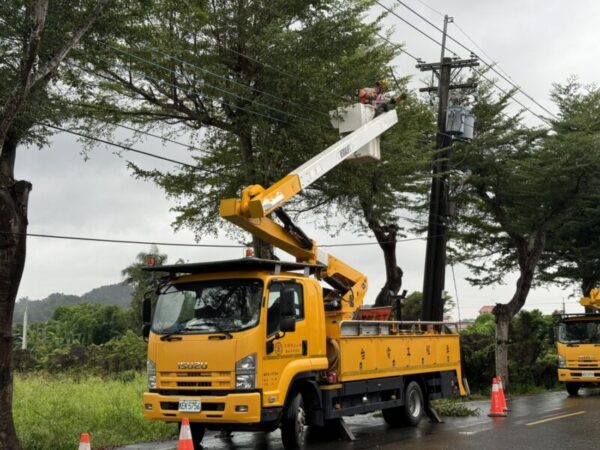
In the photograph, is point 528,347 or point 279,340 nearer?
point 279,340

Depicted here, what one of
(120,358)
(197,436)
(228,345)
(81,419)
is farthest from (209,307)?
(120,358)

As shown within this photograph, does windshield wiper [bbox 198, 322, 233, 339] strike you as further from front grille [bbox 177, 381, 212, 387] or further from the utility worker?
the utility worker

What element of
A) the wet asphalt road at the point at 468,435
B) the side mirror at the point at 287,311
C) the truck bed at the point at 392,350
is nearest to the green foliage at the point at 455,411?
the wet asphalt road at the point at 468,435

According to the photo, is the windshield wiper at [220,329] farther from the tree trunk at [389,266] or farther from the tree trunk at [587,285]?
the tree trunk at [587,285]

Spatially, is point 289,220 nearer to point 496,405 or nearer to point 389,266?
point 496,405

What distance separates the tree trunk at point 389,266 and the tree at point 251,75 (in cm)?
944

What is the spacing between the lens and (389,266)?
1017 inches

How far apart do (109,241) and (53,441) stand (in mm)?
4013

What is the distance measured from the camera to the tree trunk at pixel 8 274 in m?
10.5

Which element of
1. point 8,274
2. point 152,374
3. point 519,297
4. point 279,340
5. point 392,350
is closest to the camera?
point 8,274

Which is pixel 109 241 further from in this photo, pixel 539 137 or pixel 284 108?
pixel 539 137

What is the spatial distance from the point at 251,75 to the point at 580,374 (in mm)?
13847

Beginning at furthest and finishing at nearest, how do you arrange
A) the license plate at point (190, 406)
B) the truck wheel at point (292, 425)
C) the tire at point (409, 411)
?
the tire at point (409, 411), the truck wheel at point (292, 425), the license plate at point (190, 406)

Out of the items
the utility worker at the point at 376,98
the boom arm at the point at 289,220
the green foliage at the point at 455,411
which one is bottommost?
the green foliage at the point at 455,411
